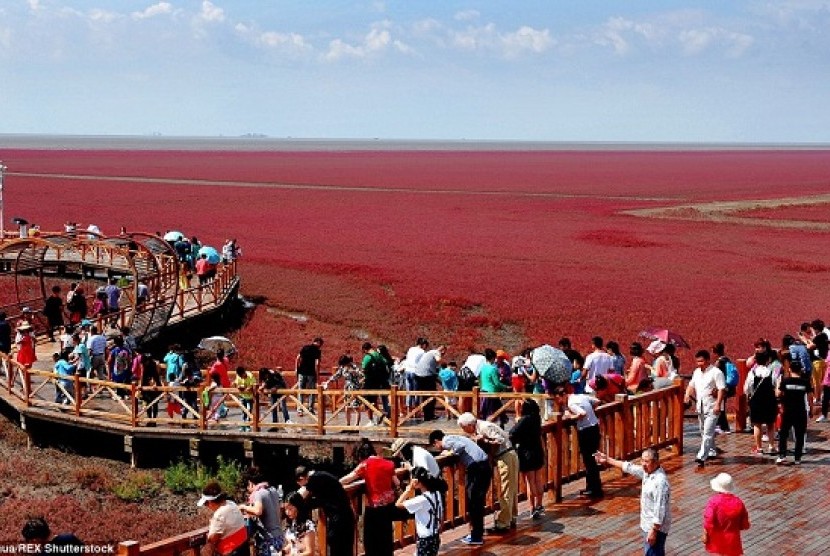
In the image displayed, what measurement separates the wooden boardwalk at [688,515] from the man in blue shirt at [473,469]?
0.34 meters

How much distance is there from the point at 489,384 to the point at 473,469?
537 cm

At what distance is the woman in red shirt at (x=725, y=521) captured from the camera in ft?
29.6

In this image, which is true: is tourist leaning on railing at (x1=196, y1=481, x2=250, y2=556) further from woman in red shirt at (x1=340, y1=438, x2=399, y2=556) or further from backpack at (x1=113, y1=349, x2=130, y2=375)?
backpack at (x1=113, y1=349, x2=130, y2=375)

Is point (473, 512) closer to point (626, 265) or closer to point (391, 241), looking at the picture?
point (626, 265)

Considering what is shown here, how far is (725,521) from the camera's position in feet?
29.6

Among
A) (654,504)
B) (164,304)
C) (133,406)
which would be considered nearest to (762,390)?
(654,504)

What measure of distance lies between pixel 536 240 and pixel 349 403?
141 feet

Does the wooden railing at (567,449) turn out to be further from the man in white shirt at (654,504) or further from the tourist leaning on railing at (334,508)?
the man in white shirt at (654,504)

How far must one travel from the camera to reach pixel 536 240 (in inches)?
2320

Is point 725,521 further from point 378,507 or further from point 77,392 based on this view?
point 77,392

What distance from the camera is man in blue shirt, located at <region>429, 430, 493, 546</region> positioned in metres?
10.4

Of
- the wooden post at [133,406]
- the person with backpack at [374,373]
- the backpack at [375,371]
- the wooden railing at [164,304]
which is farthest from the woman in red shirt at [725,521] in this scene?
the wooden railing at [164,304]

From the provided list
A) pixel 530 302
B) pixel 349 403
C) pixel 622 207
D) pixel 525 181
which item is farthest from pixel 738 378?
pixel 525 181

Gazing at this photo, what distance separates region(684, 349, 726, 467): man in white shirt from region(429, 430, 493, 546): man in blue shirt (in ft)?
12.7
